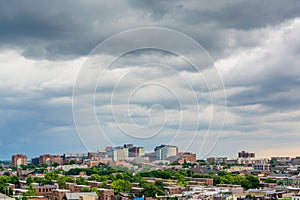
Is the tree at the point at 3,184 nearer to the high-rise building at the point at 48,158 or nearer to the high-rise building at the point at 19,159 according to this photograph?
the high-rise building at the point at 48,158

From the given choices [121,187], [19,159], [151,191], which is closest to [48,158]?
[19,159]

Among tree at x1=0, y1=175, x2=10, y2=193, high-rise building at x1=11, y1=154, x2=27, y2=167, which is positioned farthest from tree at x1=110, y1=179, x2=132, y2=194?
high-rise building at x1=11, y1=154, x2=27, y2=167

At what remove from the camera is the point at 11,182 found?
105ft

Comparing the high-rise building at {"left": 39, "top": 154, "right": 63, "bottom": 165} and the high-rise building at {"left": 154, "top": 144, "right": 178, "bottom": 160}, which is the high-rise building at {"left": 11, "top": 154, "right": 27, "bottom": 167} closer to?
the high-rise building at {"left": 39, "top": 154, "right": 63, "bottom": 165}

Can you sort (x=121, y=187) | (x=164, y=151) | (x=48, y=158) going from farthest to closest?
(x=48, y=158) → (x=164, y=151) → (x=121, y=187)

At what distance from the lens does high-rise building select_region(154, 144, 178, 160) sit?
163 feet

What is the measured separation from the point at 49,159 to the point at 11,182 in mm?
38724

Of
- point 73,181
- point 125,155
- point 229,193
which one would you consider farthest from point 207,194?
point 125,155

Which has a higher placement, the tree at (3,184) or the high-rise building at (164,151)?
the high-rise building at (164,151)

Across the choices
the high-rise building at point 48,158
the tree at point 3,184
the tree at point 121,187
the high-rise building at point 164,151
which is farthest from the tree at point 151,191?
the high-rise building at point 48,158

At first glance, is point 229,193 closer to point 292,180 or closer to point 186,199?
point 186,199

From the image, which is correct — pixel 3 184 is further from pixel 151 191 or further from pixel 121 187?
pixel 151 191

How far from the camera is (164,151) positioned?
50125 millimetres

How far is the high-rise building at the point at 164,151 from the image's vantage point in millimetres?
49812
